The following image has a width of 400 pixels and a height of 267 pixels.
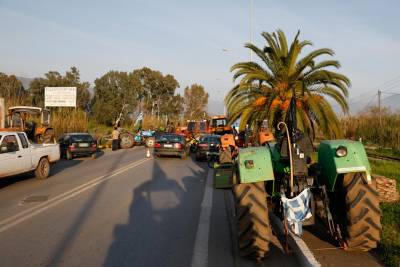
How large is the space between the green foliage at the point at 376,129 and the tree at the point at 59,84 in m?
36.7

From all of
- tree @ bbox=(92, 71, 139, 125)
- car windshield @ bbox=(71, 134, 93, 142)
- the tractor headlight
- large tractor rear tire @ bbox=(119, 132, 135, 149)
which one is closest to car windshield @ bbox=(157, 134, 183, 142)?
car windshield @ bbox=(71, 134, 93, 142)

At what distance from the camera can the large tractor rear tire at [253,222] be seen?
18.5ft

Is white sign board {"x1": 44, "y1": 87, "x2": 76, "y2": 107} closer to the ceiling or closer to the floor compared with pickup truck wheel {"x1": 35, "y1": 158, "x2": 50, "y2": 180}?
closer to the ceiling

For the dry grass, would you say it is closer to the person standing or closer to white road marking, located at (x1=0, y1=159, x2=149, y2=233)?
the person standing

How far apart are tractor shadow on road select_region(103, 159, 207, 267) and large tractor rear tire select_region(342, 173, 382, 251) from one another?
2.24 metres

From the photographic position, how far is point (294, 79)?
19203mm

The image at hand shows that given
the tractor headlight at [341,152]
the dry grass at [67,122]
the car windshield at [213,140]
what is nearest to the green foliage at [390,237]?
the tractor headlight at [341,152]

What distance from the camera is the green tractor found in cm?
566

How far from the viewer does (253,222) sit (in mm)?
5684

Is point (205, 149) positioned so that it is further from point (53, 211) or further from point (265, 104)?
point (53, 211)

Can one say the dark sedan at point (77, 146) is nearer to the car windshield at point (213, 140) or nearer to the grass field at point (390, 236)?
the car windshield at point (213, 140)

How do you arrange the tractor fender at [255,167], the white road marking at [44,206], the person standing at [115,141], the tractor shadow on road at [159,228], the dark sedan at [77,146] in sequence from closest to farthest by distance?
the tractor shadow on road at [159,228] < the tractor fender at [255,167] < the white road marking at [44,206] < the dark sedan at [77,146] < the person standing at [115,141]

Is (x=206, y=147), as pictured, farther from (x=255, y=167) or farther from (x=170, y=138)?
(x=255, y=167)

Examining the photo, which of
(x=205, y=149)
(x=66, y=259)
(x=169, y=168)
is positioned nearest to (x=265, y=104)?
(x=205, y=149)
